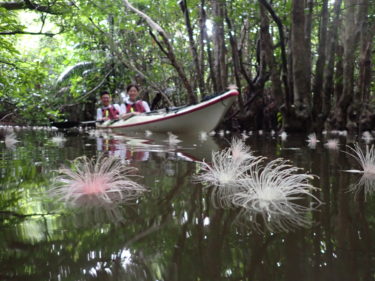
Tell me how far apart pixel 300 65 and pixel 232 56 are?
377 centimetres

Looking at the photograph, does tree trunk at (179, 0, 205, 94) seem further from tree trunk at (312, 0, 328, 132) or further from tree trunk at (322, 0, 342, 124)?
tree trunk at (322, 0, 342, 124)

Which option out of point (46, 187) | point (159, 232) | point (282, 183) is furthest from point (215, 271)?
point (46, 187)

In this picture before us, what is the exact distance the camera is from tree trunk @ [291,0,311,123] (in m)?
5.93

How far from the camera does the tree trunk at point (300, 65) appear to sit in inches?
234

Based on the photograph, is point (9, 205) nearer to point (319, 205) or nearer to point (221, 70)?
point (319, 205)

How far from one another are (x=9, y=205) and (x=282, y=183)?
1217mm


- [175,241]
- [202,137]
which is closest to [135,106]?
[202,137]

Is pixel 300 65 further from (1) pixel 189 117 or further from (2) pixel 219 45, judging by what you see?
(2) pixel 219 45

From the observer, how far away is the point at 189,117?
7.68 m

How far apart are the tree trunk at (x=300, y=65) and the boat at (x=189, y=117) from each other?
1.29 m

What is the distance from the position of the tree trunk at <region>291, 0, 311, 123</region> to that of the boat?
4.22ft

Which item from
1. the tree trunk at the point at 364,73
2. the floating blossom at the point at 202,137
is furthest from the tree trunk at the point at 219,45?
the tree trunk at the point at 364,73

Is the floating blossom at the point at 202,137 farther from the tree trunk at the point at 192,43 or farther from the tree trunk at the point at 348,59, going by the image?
the tree trunk at the point at 348,59

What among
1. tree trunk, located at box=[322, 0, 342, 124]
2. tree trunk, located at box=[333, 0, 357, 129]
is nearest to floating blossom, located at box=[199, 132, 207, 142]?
→ tree trunk, located at box=[322, 0, 342, 124]
